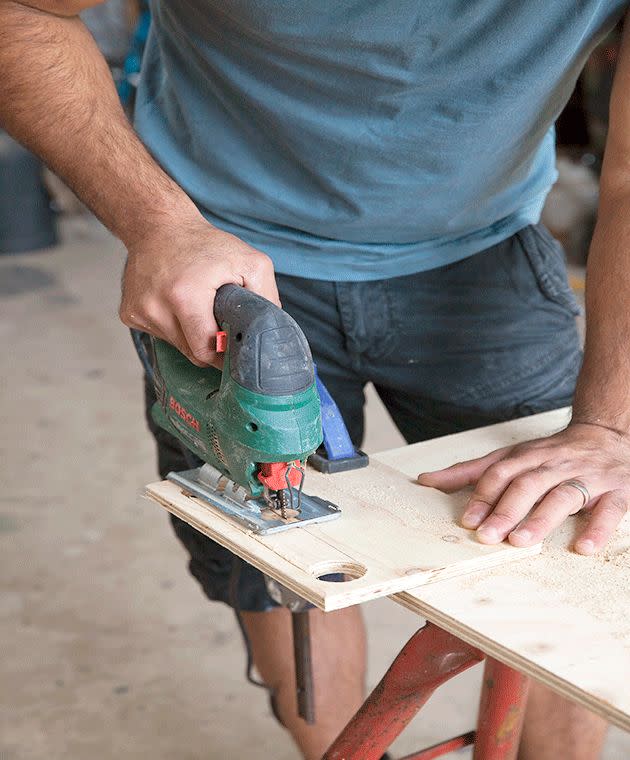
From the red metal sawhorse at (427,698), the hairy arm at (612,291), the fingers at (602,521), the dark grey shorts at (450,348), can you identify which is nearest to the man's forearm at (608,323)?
the hairy arm at (612,291)

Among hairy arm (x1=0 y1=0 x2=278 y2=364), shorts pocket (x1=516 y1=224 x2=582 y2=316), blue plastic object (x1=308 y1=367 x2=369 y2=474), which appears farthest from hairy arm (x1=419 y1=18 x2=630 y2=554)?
hairy arm (x1=0 y1=0 x2=278 y2=364)

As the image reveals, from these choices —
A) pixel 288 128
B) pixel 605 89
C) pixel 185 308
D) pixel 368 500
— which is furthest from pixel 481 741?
pixel 605 89

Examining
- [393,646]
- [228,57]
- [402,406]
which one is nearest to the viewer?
[228,57]

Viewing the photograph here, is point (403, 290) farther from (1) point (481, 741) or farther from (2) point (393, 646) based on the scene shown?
(2) point (393, 646)

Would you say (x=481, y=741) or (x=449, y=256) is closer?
(x=481, y=741)

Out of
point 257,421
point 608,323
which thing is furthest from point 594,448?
point 257,421

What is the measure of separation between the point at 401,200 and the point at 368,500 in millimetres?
485

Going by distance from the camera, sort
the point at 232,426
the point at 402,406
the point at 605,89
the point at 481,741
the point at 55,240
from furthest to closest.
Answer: the point at 55,240 < the point at 605,89 < the point at 402,406 < the point at 481,741 < the point at 232,426

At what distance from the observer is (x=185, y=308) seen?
129cm

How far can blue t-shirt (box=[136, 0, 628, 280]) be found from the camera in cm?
143

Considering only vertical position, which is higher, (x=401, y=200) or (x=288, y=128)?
(x=288, y=128)

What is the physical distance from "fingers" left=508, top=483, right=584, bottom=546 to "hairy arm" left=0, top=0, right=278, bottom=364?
408 mm

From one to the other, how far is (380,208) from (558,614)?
718mm

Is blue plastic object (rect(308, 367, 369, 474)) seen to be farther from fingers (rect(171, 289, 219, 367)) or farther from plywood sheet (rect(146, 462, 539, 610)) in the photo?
fingers (rect(171, 289, 219, 367))
